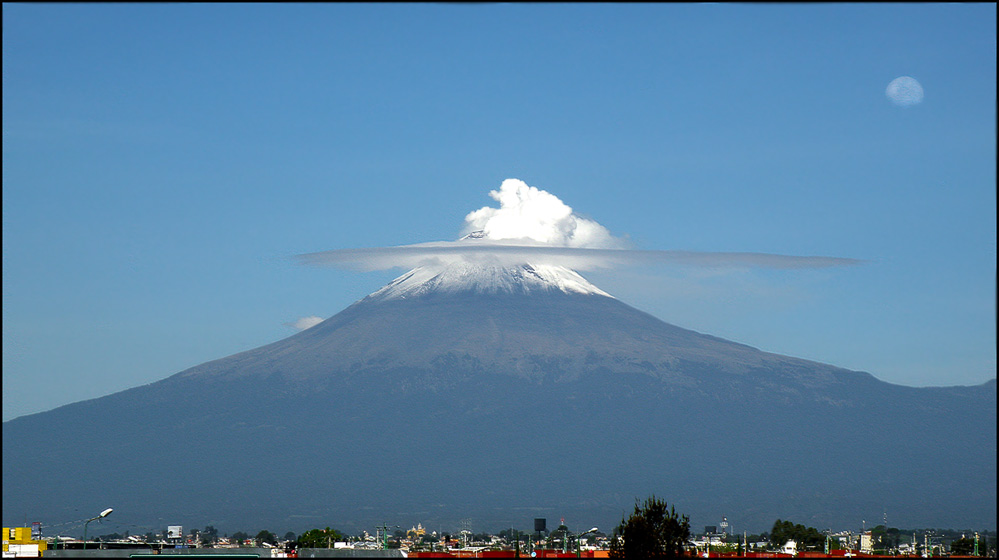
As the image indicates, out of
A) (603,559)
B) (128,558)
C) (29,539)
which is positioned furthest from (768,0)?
(29,539)

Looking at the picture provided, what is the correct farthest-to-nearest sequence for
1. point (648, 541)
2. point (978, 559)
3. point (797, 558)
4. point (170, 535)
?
1. point (170, 535)
2. point (978, 559)
3. point (797, 558)
4. point (648, 541)

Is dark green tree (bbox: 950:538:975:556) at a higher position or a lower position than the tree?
lower

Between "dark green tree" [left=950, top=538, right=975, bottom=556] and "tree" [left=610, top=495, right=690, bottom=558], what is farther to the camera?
"dark green tree" [left=950, top=538, right=975, bottom=556]

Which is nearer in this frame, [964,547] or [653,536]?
[653,536]

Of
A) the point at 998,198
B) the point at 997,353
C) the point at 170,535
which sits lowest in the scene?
the point at 170,535

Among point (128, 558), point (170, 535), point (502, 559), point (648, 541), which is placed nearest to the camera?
point (648, 541)

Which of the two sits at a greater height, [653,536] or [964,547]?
[653,536]

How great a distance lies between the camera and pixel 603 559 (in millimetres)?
87188

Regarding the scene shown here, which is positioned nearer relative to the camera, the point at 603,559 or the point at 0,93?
the point at 0,93

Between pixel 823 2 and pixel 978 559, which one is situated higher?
pixel 823 2

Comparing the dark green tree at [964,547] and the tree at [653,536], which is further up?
the tree at [653,536]

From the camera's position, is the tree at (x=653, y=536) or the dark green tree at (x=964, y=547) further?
the dark green tree at (x=964, y=547)

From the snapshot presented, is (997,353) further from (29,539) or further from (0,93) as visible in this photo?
(29,539)

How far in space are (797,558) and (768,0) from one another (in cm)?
8460
